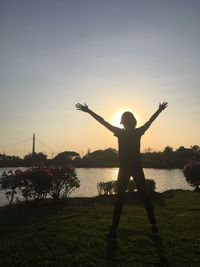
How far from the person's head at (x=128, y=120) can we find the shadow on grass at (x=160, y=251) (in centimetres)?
211

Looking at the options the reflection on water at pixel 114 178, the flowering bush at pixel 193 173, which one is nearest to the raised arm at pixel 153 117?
the reflection on water at pixel 114 178

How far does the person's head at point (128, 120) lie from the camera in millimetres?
7480

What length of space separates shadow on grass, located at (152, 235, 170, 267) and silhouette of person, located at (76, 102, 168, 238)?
12.8 inches

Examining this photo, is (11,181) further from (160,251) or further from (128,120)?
(160,251)

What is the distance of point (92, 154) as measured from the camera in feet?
488

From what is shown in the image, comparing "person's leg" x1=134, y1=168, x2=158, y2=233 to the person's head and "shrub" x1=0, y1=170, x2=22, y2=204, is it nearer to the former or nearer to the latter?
the person's head

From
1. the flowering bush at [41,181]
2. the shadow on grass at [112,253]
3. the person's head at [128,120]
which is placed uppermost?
the person's head at [128,120]

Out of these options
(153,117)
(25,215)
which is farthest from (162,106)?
(25,215)

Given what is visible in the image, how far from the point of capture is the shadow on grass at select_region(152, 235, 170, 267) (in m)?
5.57

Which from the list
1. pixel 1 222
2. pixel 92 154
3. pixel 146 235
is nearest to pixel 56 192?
pixel 1 222

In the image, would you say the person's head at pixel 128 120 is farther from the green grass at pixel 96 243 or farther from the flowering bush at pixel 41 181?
the flowering bush at pixel 41 181

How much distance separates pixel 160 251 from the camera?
6.19 m

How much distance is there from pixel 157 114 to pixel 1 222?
489 cm

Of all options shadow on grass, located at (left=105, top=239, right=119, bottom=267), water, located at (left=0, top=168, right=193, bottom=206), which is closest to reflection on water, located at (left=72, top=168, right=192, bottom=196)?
water, located at (left=0, top=168, right=193, bottom=206)
